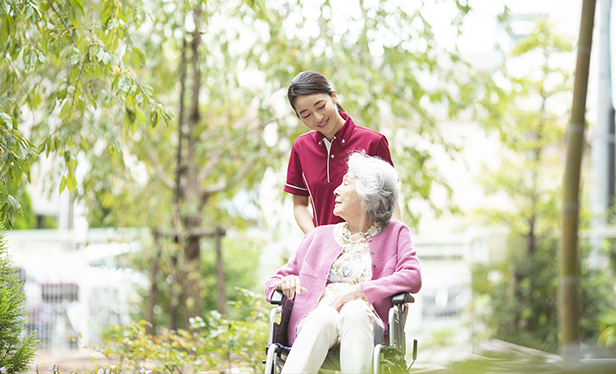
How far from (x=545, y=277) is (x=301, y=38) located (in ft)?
12.9

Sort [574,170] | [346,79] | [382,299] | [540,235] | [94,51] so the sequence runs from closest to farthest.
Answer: [382,299], [94,51], [574,170], [346,79], [540,235]

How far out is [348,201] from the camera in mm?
2197

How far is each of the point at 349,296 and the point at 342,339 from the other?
0.55 feet

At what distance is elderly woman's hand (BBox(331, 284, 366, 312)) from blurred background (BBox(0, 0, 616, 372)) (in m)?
0.98

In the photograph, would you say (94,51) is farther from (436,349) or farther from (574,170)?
(436,349)

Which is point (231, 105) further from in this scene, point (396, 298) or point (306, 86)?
point (396, 298)

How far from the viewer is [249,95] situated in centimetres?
491

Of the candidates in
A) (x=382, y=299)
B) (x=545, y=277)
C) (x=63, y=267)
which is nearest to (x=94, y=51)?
(x=382, y=299)

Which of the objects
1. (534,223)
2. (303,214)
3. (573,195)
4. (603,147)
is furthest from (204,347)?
(603,147)

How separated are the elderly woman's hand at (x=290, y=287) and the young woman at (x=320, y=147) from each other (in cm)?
43

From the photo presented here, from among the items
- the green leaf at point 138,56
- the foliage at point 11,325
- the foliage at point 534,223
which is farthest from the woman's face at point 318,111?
the foliage at point 534,223

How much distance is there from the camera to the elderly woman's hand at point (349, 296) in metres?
2.07

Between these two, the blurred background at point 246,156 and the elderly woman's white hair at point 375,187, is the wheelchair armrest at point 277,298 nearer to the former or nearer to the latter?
the elderly woman's white hair at point 375,187

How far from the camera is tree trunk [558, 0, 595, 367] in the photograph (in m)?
2.80
